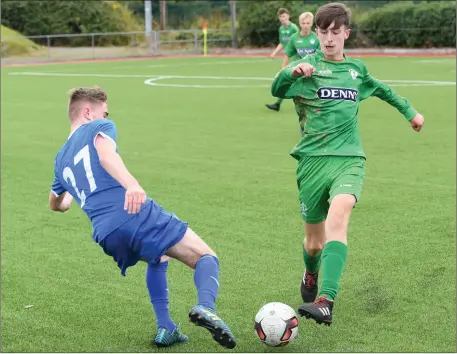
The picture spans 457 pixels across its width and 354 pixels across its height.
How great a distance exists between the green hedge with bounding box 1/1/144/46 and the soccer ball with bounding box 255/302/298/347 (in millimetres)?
44926

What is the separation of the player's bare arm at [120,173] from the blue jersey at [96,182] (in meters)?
0.07

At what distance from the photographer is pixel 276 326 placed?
5047mm

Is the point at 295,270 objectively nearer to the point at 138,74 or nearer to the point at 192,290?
the point at 192,290

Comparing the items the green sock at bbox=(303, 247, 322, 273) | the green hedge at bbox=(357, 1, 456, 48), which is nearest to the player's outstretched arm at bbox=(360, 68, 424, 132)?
the green sock at bbox=(303, 247, 322, 273)

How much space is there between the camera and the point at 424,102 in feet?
60.5

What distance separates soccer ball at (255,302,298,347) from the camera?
5.05 m

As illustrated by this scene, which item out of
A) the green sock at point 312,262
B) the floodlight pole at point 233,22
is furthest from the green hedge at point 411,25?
the green sock at point 312,262

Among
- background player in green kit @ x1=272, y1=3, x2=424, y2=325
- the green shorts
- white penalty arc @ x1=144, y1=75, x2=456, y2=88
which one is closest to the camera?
the green shorts

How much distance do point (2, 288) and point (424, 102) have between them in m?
13.5

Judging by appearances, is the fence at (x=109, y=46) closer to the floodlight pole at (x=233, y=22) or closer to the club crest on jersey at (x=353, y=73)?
the floodlight pole at (x=233, y=22)


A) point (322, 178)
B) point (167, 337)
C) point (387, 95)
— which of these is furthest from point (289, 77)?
point (167, 337)

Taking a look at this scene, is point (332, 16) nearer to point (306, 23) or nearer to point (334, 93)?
point (334, 93)

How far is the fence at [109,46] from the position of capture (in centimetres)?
4225

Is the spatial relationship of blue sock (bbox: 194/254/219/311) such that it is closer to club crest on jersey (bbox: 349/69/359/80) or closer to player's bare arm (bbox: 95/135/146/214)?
player's bare arm (bbox: 95/135/146/214)
